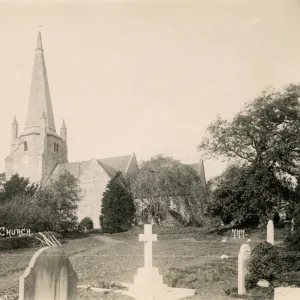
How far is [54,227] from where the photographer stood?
28.5 m

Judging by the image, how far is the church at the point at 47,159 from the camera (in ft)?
145

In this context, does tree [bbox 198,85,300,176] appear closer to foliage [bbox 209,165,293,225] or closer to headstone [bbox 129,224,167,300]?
foliage [bbox 209,165,293,225]

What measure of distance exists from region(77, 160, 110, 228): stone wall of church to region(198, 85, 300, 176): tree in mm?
21364

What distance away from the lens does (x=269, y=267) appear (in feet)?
30.9

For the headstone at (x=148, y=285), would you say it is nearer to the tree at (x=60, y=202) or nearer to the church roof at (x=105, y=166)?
the tree at (x=60, y=202)

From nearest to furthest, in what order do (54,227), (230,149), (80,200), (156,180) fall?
(230,149), (54,227), (156,180), (80,200)

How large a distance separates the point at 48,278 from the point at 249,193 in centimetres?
1743

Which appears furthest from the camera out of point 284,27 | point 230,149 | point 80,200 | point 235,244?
point 80,200

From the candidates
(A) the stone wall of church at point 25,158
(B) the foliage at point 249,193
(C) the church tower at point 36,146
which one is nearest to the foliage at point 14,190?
(B) the foliage at point 249,193

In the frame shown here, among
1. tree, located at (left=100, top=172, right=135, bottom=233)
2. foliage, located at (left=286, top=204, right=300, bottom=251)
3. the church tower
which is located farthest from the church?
foliage, located at (left=286, top=204, right=300, bottom=251)

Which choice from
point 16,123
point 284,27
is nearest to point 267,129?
point 284,27

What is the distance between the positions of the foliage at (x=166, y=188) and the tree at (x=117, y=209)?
3.38 ft

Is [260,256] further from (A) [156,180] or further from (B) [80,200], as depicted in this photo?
(B) [80,200]

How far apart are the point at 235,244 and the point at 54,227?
13864 mm
